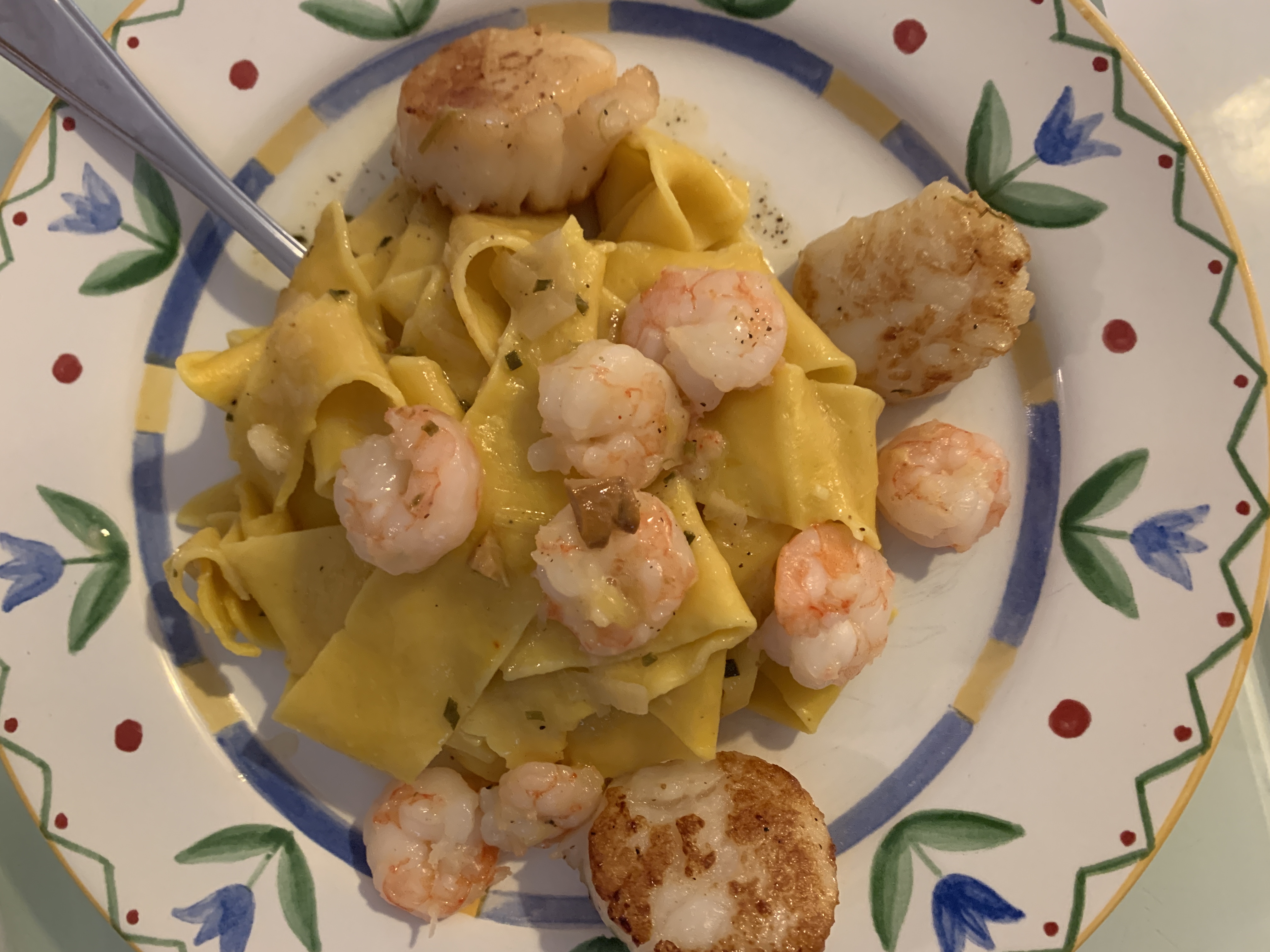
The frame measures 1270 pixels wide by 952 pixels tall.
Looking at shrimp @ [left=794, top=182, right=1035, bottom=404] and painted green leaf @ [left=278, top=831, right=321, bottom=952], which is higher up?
shrimp @ [left=794, top=182, right=1035, bottom=404]

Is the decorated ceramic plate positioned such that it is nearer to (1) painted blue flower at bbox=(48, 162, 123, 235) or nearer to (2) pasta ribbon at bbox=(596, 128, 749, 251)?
(1) painted blue flower at bbox=(48, 162, 123, 235)

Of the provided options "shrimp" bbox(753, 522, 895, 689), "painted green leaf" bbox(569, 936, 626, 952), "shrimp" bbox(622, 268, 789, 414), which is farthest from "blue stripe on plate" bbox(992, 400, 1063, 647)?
"painted green leaf" bbox(569, 936, 626, 952)

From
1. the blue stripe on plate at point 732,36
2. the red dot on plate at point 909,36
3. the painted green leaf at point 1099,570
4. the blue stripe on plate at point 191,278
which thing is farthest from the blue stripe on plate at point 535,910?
the red dot on plate at point 909,36

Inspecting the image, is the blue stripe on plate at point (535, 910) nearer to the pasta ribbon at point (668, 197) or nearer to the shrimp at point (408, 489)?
the shrimp at point (408, 489)

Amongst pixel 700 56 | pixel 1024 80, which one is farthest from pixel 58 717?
pixel 1024 80

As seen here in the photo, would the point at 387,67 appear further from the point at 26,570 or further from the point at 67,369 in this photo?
the point at 26,570
